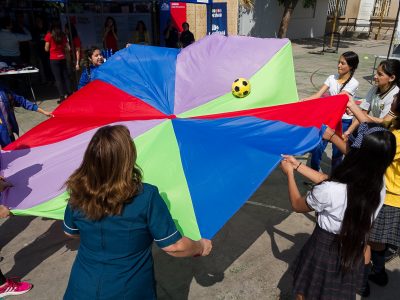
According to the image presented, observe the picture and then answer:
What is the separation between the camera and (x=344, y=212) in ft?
6.93

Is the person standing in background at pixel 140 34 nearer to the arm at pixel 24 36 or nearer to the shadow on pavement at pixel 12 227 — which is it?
the arm at pixel 24 36

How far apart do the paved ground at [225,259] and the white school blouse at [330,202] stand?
4.15 feet

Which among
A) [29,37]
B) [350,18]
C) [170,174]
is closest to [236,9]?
[29,37]

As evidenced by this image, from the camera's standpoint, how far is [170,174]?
9.29 feet

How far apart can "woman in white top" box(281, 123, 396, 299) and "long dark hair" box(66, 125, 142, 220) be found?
1.18 meters

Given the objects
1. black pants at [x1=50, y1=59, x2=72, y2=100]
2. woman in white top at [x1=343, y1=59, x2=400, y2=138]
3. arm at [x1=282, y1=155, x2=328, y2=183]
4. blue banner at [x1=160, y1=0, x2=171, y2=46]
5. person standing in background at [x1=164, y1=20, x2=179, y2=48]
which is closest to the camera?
arm at [x1=282, y1=155, x2=328, y2=183]

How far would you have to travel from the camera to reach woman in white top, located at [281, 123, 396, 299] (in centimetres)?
203

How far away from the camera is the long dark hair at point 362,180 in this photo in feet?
6.59

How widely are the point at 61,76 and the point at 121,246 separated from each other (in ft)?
26.2

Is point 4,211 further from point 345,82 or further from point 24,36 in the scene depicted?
point 24,36

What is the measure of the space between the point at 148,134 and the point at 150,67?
1.31 meters

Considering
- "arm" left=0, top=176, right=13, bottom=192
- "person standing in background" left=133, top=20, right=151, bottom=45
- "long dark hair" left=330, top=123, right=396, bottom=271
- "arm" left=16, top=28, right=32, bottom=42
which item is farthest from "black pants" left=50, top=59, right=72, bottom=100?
"long dark hair" left=330, top=123, right=396, bottom=271

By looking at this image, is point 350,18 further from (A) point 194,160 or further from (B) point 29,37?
(A) point 194,160

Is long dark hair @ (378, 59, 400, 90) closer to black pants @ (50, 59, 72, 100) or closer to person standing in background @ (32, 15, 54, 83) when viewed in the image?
black pants @ (50, 59, 72, 100)
